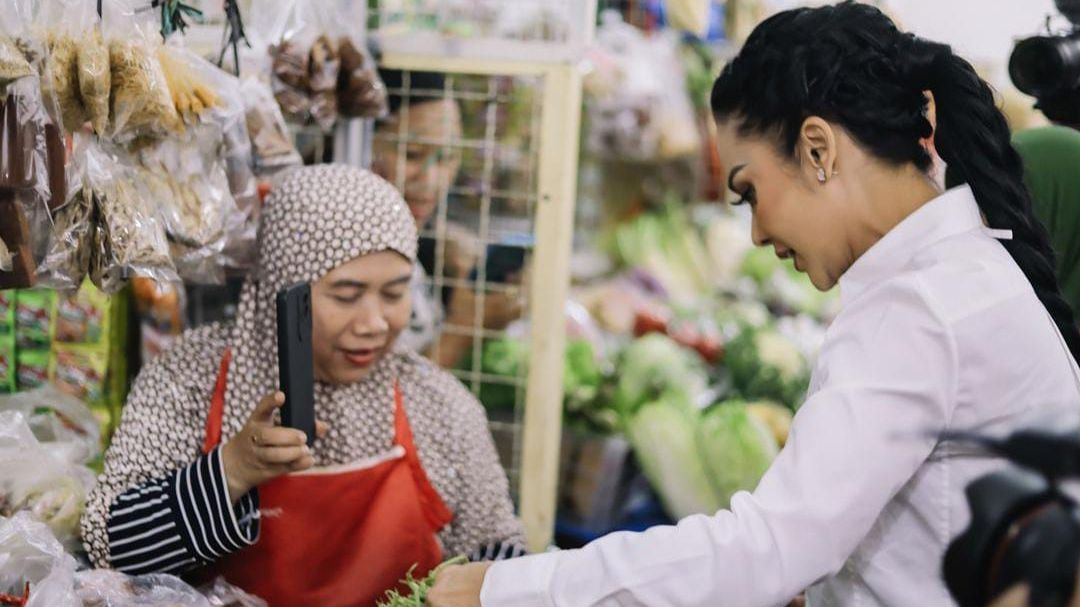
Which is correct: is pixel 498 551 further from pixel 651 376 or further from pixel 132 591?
pixel 651 376

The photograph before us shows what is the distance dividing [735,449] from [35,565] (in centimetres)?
250

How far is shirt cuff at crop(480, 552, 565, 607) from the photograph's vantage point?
1399 millimetres

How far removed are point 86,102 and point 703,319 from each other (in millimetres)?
3263

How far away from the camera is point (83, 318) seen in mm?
2385

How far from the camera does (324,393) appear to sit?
2174 mm

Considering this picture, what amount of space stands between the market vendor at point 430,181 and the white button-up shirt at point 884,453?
1511 millimetres

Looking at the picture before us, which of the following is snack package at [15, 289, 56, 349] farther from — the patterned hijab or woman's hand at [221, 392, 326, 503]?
woman's hand at [221, 392, 326, 503]

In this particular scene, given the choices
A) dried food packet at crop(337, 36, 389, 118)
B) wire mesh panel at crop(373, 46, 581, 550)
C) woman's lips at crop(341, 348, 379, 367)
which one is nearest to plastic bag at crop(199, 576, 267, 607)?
woman's lips at crop(341, 348, 379, 367)

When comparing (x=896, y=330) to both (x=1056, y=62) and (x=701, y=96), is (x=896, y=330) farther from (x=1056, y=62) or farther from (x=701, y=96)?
(x=701, y=96)

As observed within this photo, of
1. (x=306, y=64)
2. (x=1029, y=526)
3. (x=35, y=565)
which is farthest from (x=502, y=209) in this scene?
(x=1029, y=526)

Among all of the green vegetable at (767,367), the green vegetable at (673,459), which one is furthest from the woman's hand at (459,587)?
the green vegetable at (767,367)

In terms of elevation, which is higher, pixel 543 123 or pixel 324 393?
pixel 543 123

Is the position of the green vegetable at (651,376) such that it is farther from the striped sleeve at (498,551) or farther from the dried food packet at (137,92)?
the dried food packet at (137,92)

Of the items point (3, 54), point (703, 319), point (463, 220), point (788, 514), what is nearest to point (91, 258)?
point (3, 54)
